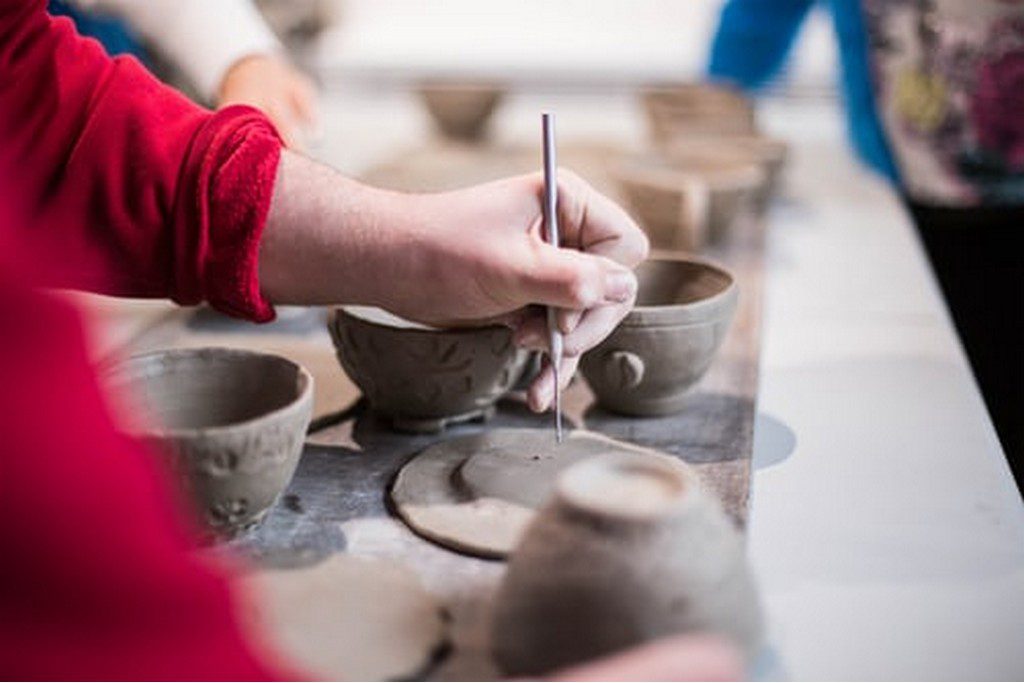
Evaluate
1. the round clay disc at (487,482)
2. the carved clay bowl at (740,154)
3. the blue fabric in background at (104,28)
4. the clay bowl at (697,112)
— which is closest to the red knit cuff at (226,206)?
the round clay disc at (487,482)

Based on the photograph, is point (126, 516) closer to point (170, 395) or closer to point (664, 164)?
point (170, 395)

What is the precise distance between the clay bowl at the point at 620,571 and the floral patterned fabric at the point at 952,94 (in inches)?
58.2

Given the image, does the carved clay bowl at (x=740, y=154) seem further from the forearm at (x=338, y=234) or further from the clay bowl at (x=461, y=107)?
the forearm at (x=338, y=234)

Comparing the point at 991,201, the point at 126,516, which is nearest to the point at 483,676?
the point at 126,516

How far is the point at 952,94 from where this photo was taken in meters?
2.07

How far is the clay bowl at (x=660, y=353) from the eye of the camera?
44.9 inches

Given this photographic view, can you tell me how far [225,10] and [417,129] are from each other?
928 mm

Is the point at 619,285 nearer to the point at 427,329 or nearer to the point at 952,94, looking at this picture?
the point at 427,329

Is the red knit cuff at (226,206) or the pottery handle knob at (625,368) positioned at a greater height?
the red knit cuff at (226,206)

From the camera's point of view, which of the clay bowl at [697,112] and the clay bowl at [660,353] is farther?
the clay bowl at [697,112]

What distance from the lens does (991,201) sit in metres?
2.09

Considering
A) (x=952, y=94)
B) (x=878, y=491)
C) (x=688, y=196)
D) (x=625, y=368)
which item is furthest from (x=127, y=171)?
(x=952, y=94)

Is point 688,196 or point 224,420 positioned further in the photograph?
point 688,196

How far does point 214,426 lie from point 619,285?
335mm
